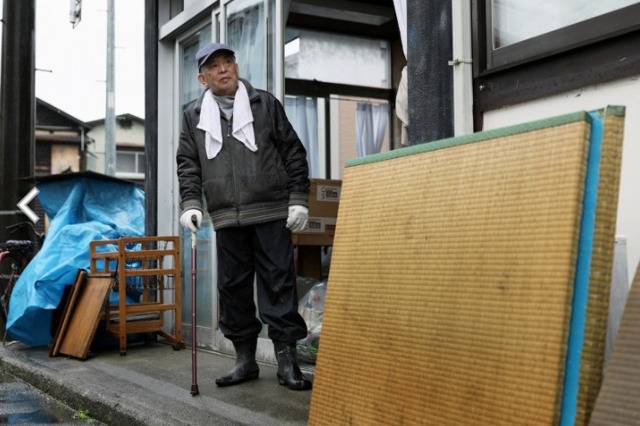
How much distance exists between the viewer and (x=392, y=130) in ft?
30.4

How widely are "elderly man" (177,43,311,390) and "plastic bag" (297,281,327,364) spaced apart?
59 cm

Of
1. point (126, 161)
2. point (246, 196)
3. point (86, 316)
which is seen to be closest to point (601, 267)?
point (246, 196)

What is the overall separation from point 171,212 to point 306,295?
225 centimetres

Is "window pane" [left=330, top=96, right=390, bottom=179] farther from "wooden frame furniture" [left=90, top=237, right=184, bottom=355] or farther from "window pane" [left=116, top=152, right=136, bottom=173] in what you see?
"window pane" [left=116, top=152, right=136, bottom=173]

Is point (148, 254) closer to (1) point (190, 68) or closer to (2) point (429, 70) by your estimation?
(1) point (190, 68)

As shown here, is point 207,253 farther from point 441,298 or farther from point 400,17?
point 441,298

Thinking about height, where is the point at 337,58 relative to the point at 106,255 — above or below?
above

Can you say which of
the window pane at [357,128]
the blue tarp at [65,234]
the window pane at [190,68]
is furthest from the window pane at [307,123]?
the blue tarp at [65,234]

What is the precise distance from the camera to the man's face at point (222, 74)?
14.4ft

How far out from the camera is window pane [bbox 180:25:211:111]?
6754 mm

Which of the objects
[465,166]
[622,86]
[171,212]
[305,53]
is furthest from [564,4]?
[305,53]

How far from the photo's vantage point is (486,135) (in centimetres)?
225

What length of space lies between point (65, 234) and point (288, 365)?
136 inches

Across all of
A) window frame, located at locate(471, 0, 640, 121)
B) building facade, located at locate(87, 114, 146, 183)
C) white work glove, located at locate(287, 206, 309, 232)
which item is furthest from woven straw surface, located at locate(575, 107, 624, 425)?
building facade, located at locate(87, 114, 146, 183)
